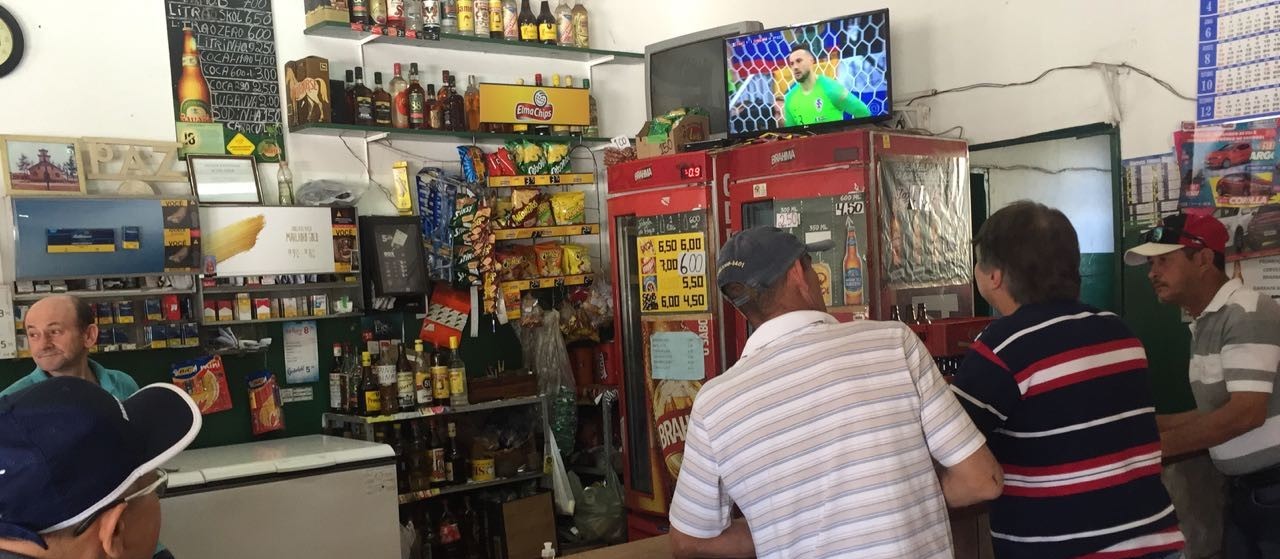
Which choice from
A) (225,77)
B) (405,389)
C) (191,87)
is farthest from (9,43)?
(405,389)

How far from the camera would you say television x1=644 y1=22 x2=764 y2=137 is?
17.2ft

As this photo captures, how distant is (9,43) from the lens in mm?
4266

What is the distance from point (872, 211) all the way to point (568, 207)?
2.06m

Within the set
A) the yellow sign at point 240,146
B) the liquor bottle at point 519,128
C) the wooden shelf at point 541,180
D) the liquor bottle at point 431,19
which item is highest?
the liquor bottle at point 431,19

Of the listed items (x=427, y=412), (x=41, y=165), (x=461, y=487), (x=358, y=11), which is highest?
(x=358, y=11)

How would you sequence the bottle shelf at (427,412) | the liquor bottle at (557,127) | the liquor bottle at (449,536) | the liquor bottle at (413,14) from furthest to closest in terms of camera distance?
the liquor bottle at (557,127) → the liquor bottle at (413,14) → the liquor bottle at (449,536) → the bottle shelf at (427,412)

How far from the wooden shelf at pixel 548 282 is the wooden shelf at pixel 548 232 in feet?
0.78

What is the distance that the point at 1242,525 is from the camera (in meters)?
2.92

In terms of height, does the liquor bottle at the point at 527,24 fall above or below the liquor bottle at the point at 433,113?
above

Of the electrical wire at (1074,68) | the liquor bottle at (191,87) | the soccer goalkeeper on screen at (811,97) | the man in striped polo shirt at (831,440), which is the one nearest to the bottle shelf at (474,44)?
the liquor bottle at (191,87)

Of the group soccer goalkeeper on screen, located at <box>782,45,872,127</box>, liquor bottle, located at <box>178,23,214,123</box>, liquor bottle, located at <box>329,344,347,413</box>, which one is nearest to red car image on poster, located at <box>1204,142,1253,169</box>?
soccer goalkeeper on screen, located at <box>782,45,872,127</box>

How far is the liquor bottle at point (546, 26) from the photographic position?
5.65m

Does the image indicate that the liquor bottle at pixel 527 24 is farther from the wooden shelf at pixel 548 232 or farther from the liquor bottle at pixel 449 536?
the liquor bottle at pixel 449 536

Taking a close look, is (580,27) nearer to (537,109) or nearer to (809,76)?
(537,109)
